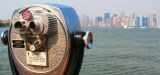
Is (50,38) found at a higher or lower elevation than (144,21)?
higher

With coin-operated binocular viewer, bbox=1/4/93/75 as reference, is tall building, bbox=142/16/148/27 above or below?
below

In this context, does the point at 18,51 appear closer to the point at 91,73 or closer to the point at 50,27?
the point at 50,27

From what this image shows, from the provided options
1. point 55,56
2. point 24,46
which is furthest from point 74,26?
point 24,46

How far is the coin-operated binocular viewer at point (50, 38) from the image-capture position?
2.34 meters

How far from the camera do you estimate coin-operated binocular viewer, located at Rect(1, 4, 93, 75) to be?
2.34m

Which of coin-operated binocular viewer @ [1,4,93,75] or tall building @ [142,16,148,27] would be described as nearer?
coin-operated binocular viewer @ [1,4,93,75]

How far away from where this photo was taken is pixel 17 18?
2.48 m

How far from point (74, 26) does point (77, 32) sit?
2.1 inches

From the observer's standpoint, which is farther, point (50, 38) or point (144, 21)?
point (144, 21)

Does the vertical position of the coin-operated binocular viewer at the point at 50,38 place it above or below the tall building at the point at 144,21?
above

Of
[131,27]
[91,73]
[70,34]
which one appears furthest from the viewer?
[131,27]

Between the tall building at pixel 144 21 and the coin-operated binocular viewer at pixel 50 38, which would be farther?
the tall building at pixel 144 21

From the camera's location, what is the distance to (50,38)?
2.40 meters

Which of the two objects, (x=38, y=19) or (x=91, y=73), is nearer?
(x=38, y=19)
